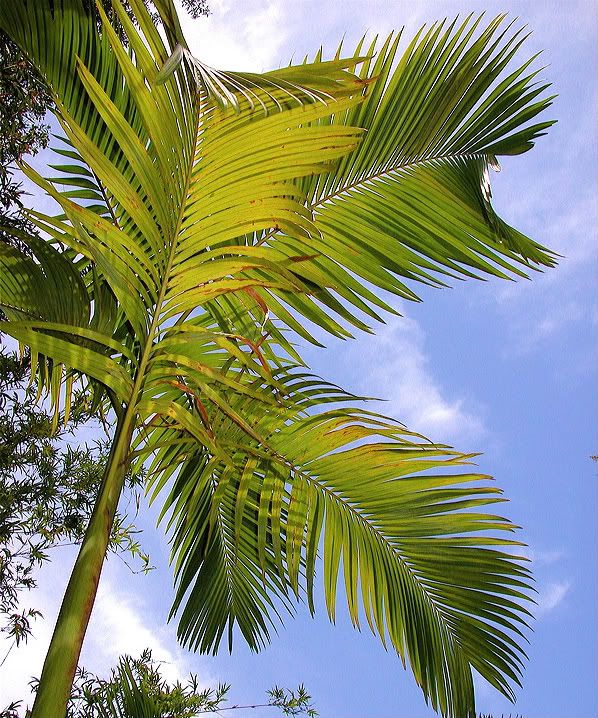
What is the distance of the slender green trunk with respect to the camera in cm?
111

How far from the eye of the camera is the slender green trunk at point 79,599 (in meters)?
1.11

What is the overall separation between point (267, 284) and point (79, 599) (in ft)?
2.20

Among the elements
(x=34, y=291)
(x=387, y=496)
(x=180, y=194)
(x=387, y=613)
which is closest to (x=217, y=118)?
(x=180, y=194)

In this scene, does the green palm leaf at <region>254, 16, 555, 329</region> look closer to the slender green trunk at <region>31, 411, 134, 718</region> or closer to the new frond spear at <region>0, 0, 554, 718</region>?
the new frond spear at <region>0, 0, 554, 718</region>

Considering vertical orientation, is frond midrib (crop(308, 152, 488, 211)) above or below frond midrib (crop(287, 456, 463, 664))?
above

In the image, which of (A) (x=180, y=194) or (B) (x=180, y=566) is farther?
(B) (x=180, y=566)

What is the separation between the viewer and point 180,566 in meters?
2.15

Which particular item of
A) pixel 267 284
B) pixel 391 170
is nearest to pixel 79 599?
pixel 267 284

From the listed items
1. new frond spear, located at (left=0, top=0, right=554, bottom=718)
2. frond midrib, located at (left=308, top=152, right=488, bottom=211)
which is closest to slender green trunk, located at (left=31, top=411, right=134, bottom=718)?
new frond spear, located at (left=0, top=0, right=554, bottom=718)

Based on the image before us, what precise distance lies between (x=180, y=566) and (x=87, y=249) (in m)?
1.14

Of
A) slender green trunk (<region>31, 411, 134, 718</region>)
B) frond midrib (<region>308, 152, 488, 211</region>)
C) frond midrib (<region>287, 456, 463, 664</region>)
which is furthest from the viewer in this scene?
frond midrib (<region>308, 152, 488, 211</region>)

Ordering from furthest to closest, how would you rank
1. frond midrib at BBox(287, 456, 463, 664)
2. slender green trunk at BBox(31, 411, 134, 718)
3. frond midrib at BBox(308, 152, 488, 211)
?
1. frond midrib at BBox(308, 152, 488, 211)
2. frond midrib at BBox(287, 456, 463, 664)
3. slender green trunk at BBox(31, 411, 134, 718)

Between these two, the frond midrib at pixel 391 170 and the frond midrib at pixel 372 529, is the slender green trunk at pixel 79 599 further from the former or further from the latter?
the frond midrib at pixel 391 170

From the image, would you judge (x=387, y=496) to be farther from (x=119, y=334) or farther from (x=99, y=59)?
(x=99, y=59)
